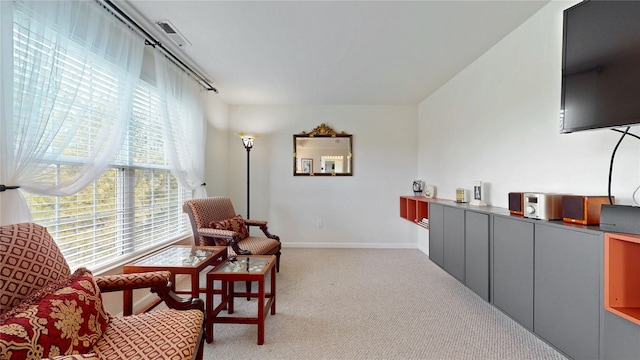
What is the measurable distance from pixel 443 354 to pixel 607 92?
1.78 metres

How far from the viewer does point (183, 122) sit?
2795 millimetres

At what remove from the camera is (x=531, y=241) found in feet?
5.05

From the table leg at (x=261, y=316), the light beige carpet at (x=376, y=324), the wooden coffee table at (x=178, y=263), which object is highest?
the wooden coffee table at (x=178, y=263)

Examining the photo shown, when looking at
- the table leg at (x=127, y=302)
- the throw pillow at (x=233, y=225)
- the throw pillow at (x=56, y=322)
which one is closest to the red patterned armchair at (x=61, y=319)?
the throw pillow at (x=56, y=322)

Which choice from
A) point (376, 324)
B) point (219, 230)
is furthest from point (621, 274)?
point (219, 230)

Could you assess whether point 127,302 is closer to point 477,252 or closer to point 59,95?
point 59,95

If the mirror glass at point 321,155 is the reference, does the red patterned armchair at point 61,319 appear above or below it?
below

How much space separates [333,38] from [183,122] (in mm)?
1895

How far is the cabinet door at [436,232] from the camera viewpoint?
102 inches

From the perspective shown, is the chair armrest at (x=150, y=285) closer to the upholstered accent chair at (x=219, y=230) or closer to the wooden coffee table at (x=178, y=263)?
the wooden coffee table at (x=178, y=263)

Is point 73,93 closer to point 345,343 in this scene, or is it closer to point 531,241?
point 345,343

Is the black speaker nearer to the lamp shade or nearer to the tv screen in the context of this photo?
the tv screen

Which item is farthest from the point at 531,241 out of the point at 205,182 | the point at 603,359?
the point at 205,182

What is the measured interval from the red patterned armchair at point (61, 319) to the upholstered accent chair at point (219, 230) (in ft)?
3.94
